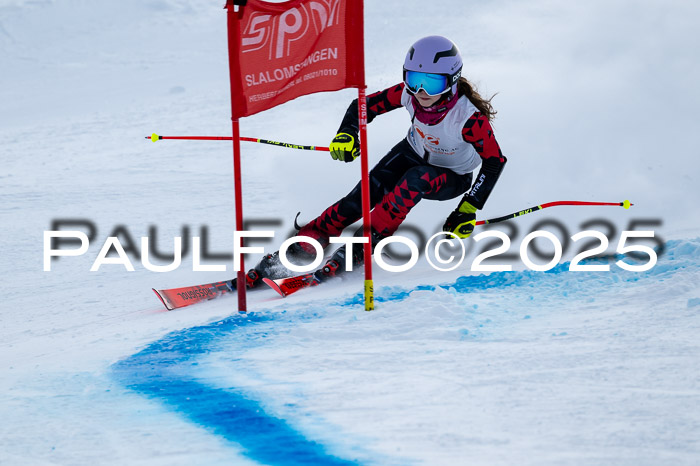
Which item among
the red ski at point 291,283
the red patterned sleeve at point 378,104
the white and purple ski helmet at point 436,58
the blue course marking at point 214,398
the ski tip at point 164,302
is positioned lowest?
the blue course marking at point 214,398

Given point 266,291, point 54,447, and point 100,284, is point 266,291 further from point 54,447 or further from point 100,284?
point 54,447

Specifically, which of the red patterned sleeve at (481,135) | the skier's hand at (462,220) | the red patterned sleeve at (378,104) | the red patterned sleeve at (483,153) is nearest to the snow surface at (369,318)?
the skier's hand at (462,220)

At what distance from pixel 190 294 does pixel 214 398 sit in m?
2.02

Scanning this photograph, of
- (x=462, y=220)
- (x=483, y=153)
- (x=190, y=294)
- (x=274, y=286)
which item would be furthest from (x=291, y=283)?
(x=483, y=153)

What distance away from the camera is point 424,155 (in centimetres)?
504

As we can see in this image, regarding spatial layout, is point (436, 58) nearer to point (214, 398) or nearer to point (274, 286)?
point (274, 286)

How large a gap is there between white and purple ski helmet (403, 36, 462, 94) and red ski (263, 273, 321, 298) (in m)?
1.41

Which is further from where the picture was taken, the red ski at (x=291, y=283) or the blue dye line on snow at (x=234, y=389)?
the red ski at (x=291, y=283)

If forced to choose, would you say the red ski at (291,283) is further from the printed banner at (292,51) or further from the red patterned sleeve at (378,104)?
the printed banner at (292,51)

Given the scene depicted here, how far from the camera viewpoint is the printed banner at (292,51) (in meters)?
3.91

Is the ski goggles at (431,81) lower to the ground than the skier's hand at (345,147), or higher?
higher

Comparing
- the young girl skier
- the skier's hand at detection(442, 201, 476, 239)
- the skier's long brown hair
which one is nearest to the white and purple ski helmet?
the young girl skier

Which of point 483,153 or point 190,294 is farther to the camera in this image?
point 190,294

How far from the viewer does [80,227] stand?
6969 millimetres
